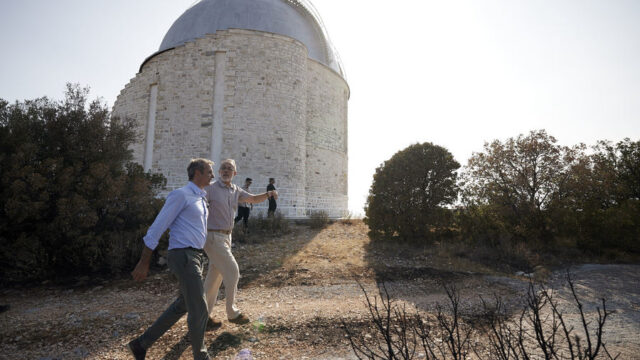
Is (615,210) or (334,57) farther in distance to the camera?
(334,57)

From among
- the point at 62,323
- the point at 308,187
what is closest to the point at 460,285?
the point at 62,323

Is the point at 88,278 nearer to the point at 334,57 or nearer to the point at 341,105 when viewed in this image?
the point at 341,105

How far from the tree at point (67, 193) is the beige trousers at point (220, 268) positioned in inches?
145

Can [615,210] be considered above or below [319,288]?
above

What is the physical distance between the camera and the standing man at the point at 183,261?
9.62 feet

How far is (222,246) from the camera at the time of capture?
3.88 metres

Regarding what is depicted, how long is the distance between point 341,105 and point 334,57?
2.80 metres

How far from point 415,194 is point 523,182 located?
9.73ft

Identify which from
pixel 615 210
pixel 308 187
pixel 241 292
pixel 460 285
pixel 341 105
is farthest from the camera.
Result: pixel 341 105

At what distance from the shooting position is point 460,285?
6.07 metres

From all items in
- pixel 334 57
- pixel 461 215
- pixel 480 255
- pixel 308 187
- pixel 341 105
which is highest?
pixel 334 57

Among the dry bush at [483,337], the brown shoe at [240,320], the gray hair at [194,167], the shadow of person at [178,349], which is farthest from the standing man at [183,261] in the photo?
the dry bush at [483,337]

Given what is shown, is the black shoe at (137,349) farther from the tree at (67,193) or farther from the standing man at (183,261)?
the tree at (67,193)

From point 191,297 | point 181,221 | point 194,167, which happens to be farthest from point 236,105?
point 191,297
